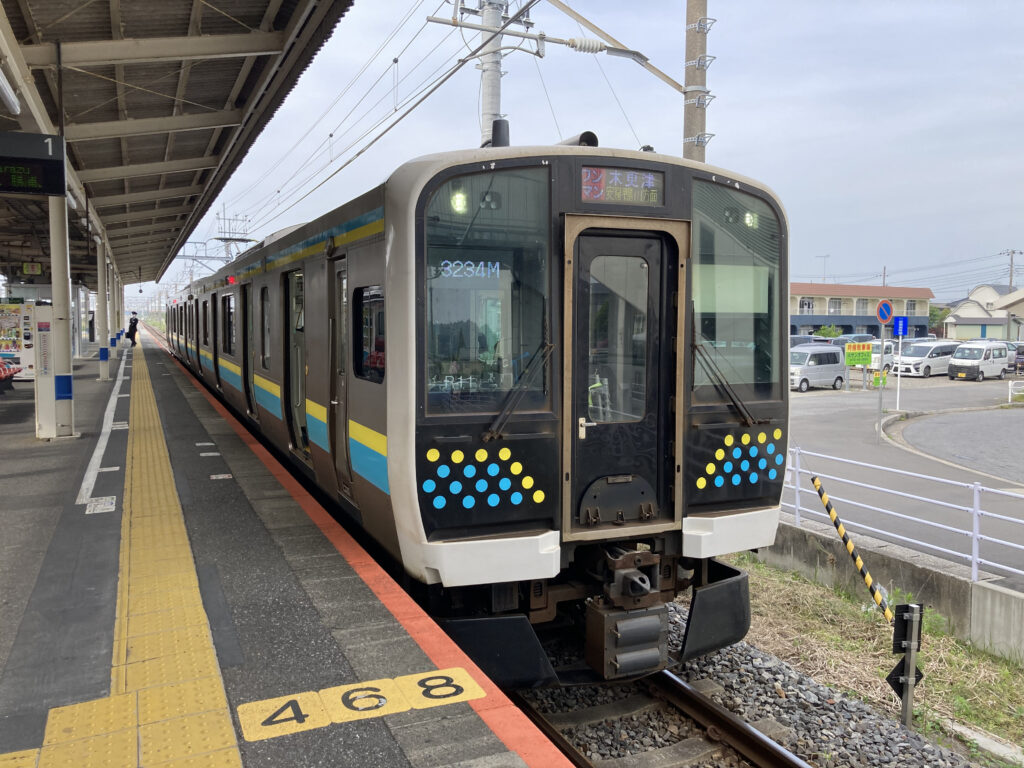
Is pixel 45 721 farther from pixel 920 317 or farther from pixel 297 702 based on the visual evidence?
pixel 920 317

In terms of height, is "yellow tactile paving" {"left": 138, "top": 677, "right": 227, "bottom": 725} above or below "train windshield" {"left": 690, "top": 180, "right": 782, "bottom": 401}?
below

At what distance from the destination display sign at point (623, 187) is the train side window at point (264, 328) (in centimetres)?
490

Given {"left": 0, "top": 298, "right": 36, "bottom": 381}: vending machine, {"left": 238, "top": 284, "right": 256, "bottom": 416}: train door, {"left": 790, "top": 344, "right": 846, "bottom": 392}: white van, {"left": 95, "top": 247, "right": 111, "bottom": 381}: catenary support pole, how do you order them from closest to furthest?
1. {"left": 238, "top": 284, "right": 256, "bottom": 416}: train door
2. {"left": 0, "top": 298, "right": 36, "bottom": 381}: vending machine
3. {"left": 95, "top": 247, "right": 111, "bottom": 381}: catenary support pole
4. {"left": 790, "top": 344, "right": 846, "bottom": 392}: white van

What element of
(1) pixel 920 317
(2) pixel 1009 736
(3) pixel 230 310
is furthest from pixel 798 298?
(2) pixel 1009 736

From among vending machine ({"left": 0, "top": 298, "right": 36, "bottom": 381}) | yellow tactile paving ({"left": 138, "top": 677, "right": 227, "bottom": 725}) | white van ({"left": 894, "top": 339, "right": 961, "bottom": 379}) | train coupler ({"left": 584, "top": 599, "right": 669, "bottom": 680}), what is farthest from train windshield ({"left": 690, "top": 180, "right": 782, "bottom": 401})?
white van ({"left": 894, "top": 339, "right": 961, "bottom": 379})

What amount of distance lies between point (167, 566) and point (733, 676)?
381 centimetres

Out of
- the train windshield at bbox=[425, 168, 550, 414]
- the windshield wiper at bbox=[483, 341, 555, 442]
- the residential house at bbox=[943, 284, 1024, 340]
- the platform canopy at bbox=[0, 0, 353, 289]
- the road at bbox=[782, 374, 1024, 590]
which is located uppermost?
the platform canopy at bbox=[0, 0, 353, 289]

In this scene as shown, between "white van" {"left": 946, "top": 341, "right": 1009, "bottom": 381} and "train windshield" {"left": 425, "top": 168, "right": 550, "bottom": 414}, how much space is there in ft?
105

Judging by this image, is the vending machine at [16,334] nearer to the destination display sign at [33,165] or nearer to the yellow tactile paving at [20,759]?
the destination display sign at [33,165]

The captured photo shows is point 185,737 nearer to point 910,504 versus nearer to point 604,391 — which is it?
point 604,391

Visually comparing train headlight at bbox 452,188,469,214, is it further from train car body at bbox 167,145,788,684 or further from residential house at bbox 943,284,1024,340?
residential house at bbox 943,284,1024,340

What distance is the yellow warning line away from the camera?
9.51 feet

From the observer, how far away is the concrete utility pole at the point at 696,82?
811 cm

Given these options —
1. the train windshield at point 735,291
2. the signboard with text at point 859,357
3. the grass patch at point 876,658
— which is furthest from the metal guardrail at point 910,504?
the signboard with text at point 859,357
